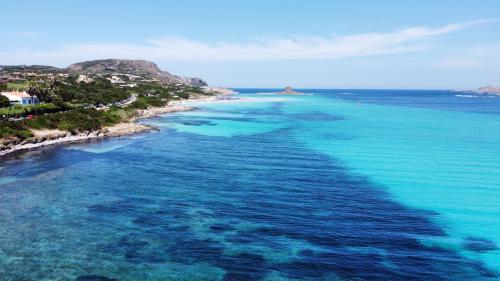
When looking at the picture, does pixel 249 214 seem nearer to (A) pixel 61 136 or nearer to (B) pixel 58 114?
(A) pixel 61 136

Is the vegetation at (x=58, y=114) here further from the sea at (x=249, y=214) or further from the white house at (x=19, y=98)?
the sea at (x=249, y=214)

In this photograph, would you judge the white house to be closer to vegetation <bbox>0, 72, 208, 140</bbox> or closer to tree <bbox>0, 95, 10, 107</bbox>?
vegetation <bbox>0, 72, 208, 140</bbox>

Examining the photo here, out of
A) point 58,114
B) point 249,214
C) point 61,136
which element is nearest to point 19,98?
point 58,114

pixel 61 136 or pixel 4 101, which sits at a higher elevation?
pixel 4 101

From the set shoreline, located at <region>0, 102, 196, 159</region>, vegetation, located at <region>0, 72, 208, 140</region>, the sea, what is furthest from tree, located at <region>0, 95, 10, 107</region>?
the sea

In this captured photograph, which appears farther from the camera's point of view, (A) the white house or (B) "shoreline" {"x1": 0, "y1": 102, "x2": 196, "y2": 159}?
(A) the white house

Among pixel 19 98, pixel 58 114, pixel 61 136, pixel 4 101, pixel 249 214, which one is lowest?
pixel 249 214

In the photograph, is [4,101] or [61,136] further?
[4,101]

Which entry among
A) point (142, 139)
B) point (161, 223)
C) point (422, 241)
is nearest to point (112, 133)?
point (142, 139)

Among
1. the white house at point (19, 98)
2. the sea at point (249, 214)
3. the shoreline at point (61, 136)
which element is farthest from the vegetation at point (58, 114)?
the sea at point (249, 214)
